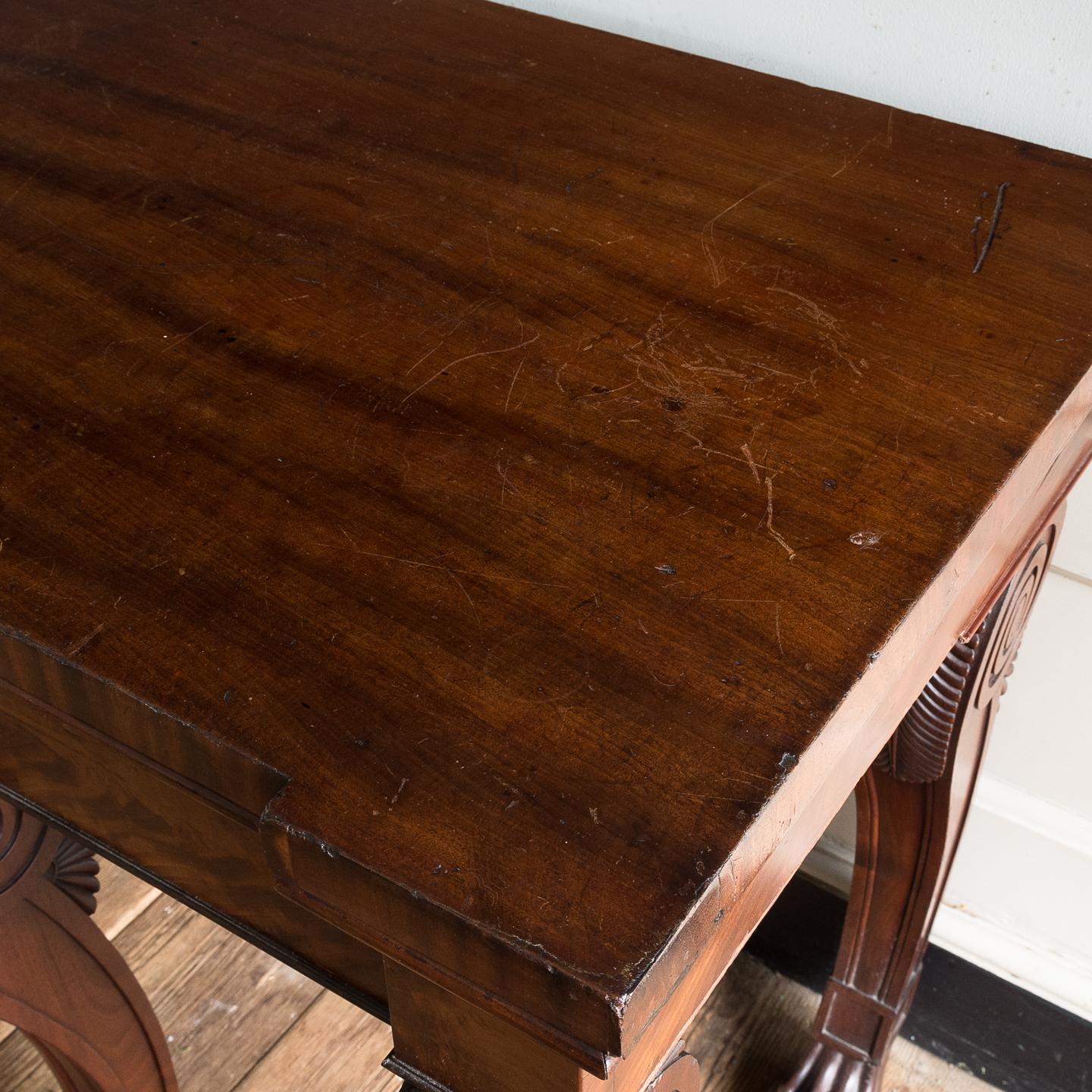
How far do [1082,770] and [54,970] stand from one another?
757 millimetres

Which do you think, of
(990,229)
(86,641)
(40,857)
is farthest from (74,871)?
(990,229)

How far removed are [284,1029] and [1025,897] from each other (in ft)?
2.24

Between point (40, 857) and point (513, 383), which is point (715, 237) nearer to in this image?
point (513, 383)

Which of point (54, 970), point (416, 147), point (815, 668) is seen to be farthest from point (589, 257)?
point (54, 970)

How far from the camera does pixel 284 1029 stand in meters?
1.15

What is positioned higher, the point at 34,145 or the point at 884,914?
the point at 884,914

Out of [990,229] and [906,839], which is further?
[906,839]

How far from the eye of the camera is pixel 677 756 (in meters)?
0.36

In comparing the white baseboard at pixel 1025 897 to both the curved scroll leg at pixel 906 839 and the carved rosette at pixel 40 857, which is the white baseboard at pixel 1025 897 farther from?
the carved rosette at pixel 40 857

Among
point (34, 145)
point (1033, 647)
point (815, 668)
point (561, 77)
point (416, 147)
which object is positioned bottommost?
point (815, 668)

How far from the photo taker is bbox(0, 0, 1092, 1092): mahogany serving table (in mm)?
355

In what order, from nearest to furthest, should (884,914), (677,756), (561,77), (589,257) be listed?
(677,756) → (589,257) → (561,77) → (884,914)

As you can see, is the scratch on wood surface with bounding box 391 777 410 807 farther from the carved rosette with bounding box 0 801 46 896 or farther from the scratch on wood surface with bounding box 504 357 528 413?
the carved rosette with bounding box 0 801 46 896

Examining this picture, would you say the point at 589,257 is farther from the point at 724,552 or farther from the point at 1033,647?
the point at 1033,647
